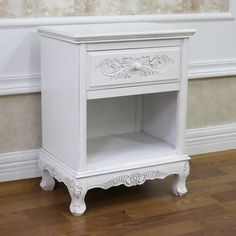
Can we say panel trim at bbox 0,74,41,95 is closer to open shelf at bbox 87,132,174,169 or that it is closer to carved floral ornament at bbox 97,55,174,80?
open shelf at bbox 87,132,174,169

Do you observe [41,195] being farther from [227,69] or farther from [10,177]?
[227,69]

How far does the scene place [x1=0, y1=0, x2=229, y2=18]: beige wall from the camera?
237 centimetres

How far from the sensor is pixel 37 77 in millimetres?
→ 2461

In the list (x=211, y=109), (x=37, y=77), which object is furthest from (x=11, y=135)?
(x=211, y=109)

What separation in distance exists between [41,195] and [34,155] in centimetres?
22

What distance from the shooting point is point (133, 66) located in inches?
84.8

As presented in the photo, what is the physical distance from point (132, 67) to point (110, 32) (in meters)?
0.15

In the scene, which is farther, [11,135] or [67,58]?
[11,135]

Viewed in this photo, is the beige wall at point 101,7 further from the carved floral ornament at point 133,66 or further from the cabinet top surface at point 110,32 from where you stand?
the carved floral ornament at point 133,66

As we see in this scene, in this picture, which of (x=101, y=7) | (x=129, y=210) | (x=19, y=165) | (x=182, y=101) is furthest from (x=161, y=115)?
(x=19, y=165)

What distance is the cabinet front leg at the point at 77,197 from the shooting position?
2135 millimetres

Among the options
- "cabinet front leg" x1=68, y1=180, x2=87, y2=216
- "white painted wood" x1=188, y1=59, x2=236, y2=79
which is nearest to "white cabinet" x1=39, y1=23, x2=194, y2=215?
"cabinet front leg" x1=68, y1=180, x2=87, y2=216

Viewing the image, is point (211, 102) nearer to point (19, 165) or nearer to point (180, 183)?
point (180, 183)

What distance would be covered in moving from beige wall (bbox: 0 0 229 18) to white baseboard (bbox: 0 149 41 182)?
0.59 meters
